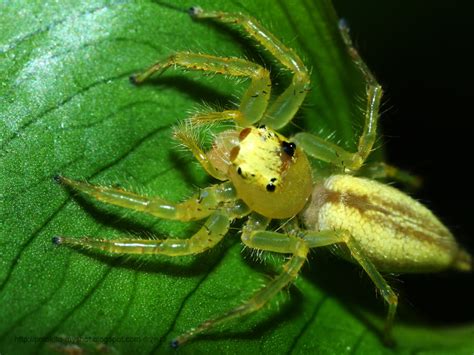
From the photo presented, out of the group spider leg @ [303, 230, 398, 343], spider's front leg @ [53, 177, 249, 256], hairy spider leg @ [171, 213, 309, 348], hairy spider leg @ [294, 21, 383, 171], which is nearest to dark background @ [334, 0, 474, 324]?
hairy spider leg @ [294, 21, 383, 171]

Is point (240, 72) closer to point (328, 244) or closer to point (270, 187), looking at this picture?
point (270, 187)

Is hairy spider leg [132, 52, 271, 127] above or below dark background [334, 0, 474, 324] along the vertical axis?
above

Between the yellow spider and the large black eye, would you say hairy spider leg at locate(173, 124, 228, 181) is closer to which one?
the yellow spider

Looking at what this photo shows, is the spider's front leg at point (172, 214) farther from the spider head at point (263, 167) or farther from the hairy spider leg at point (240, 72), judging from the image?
the hairy spider leg at point (240, 72)

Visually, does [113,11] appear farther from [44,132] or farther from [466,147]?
[466,147]

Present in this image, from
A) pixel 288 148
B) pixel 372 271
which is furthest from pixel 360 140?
pixel 372 271

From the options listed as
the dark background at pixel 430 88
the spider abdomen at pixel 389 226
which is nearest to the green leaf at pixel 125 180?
the spider abdomen at pixel 389 226
